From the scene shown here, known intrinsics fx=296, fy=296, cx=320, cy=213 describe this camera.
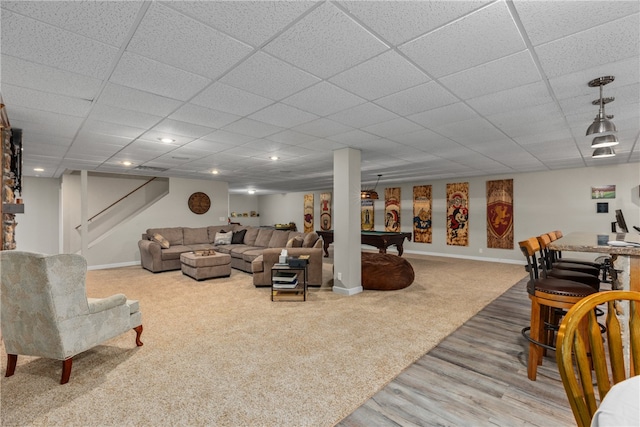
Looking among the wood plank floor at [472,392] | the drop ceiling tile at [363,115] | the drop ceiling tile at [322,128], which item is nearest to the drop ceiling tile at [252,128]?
the drop ceiling tile at [322,128]

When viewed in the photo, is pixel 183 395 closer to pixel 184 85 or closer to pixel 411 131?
pixel 184 85

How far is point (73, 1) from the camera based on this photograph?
1.45m

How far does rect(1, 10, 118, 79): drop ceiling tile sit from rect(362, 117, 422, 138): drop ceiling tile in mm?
2606

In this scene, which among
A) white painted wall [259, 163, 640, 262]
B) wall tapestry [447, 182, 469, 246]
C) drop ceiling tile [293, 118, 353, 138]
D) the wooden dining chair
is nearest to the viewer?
the wooden dining chair

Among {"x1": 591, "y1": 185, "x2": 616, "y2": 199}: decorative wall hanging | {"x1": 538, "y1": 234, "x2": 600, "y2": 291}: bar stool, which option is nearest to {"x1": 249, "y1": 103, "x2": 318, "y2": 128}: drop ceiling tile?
{"x1": 538, "y1": 234, "x2": 600, "y2": 291}: bar stool

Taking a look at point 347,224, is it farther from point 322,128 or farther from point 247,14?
point 247,14

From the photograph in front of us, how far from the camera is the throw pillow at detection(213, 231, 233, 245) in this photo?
7602 millimetres

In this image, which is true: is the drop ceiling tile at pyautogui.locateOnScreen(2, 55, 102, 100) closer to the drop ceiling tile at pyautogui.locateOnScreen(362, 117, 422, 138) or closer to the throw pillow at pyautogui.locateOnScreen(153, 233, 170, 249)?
the drop ceiling tile at pyautogui.locateOnScreen(362, 117, 422, 138)

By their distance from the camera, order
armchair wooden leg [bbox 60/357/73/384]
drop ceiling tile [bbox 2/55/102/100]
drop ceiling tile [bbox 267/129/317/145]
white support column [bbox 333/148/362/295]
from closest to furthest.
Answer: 1. drop ceiling tile [bbox 2/55/102/100]
2. armchair wooden leg [bbox 60/357/73/384]
3. drop ceiling tile [bbox 267/129/317/145]
4. white support column [bbox 333/148/362/295]

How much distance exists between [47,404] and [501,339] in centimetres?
378

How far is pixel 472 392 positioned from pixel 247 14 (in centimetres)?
281

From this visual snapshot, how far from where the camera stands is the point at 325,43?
184cm

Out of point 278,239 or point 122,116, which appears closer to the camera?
point 122,116

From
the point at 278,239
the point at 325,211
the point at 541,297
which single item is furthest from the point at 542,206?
the point at 325,211
